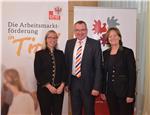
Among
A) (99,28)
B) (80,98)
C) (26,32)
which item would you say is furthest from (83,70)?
(26,32)

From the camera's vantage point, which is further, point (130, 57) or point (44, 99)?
point (44, 99)

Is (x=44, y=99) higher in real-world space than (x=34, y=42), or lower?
lower

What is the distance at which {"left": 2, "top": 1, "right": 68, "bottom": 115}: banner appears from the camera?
365 centimetres

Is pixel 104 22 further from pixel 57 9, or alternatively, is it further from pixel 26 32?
pixel 26 32

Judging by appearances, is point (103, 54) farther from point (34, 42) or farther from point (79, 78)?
point (34, 42)

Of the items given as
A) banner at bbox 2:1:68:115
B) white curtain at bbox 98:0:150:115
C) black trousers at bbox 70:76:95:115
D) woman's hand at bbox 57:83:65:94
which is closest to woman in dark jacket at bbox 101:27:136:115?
black trousers at bbox 70:76:95:115

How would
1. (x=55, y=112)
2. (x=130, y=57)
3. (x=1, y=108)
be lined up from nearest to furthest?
(x=130, y=57)
(x=55, y=112)
(x=1, y=108)

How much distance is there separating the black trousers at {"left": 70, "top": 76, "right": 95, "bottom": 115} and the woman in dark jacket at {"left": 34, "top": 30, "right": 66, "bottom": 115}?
142 mm

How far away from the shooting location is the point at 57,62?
11.3ft

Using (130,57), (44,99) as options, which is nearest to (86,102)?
(44,99)

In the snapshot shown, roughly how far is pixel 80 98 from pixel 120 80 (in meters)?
0.54

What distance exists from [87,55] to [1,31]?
114cm

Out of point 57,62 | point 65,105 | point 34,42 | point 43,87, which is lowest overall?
point 65,105

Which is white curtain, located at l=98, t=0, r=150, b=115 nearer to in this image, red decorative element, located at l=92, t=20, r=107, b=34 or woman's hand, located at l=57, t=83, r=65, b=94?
red decorative element, located at l=92, t=20, r=107, b=34
